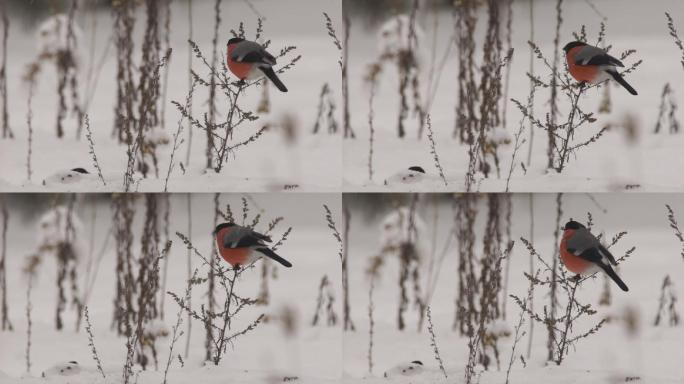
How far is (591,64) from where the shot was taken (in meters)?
2.22

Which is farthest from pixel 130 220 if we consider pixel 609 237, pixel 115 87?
pixel 609 237

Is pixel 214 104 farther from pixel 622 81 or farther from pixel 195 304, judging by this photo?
pixel 622 81

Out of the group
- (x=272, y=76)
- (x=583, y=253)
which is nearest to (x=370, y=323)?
(x=583, y=253)

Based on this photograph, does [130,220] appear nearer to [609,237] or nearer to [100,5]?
[100,5]

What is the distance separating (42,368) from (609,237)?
153 centimetres

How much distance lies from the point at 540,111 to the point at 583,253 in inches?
15.8

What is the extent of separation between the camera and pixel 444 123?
2.33 m

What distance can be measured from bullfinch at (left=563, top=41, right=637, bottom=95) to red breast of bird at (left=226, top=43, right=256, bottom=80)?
824mm

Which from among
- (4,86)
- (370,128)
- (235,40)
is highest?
(235,40)

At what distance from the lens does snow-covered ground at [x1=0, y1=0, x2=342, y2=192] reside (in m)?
2.31

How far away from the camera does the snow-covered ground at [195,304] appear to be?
2.28 m

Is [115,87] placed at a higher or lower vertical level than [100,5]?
lower

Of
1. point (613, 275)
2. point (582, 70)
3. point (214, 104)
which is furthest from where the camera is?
point (214, 104)

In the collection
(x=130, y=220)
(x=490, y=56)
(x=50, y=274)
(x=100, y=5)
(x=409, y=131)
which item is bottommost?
(x=50, y=274)
